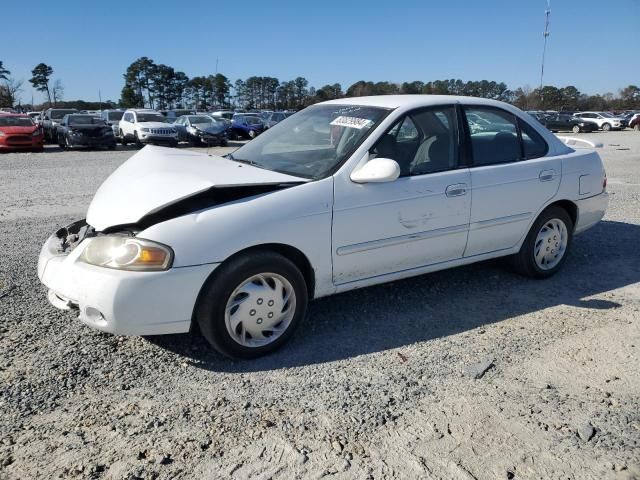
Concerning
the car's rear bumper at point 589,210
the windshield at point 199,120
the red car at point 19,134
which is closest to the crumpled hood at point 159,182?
the car's rear bumper at point 589,210

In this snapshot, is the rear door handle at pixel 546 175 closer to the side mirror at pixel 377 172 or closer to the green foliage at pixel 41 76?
the side mirror at pixel 377 172

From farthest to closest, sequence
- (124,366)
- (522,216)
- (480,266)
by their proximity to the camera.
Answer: (480,266) < (522,216) < (124,366)

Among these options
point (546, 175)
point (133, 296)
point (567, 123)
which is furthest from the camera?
point (567, 123)

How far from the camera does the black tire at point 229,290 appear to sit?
3115mm

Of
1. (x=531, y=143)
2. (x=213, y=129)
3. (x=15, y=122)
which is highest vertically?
(x=15, y=122)

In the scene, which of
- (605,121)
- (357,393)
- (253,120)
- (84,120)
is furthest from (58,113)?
(605,121)

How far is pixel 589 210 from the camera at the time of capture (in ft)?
16.6

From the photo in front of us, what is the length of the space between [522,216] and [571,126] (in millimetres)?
40177

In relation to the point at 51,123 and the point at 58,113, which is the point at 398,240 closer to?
the point at 51,123

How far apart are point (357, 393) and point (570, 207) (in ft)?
10.2

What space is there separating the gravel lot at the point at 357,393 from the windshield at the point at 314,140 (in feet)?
3.73

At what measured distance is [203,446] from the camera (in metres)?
2.49

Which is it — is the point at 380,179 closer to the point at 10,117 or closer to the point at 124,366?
the point at 124,366

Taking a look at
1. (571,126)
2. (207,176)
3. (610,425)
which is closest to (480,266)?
(610,425)
